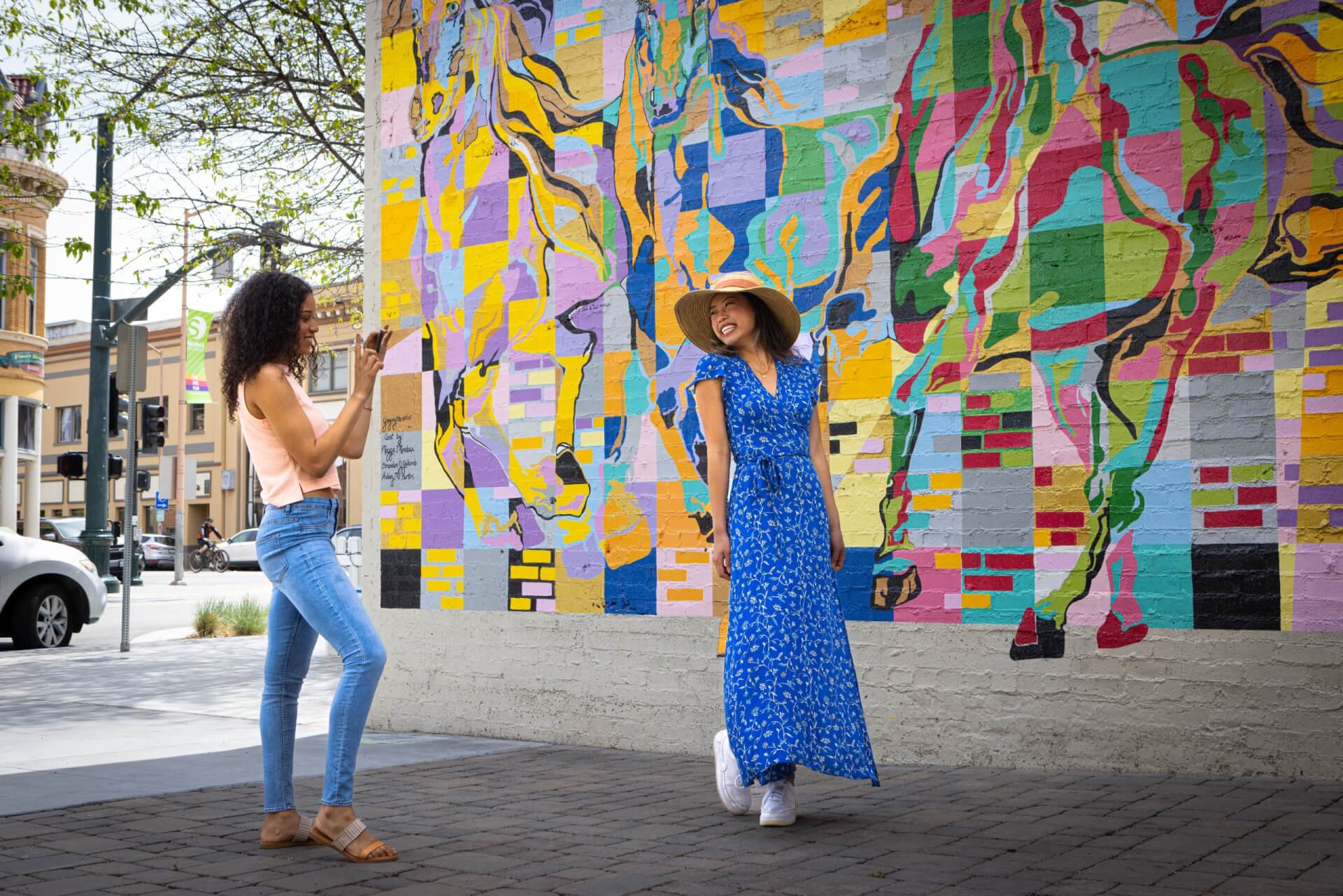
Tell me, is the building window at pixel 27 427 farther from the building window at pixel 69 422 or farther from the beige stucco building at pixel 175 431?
the building window at pixel 69 422

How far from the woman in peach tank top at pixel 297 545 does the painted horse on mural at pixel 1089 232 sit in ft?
9.21

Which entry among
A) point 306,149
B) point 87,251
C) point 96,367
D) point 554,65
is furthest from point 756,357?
point 96,367

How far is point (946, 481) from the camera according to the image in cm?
619

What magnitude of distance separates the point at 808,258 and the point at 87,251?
26.0 ft

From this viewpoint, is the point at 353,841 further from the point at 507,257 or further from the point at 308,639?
the point at 507,257

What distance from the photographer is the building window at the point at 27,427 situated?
3928cm

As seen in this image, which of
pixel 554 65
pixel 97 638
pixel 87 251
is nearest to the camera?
pixel 554 65

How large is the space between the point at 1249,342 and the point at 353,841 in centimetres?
413

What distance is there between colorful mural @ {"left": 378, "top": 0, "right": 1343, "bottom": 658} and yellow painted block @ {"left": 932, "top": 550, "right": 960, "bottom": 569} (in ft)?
0.04

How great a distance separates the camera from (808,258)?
663cm

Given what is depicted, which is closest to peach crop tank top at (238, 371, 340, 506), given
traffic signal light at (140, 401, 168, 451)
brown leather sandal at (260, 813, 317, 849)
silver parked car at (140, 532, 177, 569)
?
brown leather sandal at (260, 813, 317, 849)

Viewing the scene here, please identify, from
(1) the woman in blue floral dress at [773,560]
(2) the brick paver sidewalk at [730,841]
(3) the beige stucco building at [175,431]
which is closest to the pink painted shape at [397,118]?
(1) the woman in blue floral dress at [773,560]

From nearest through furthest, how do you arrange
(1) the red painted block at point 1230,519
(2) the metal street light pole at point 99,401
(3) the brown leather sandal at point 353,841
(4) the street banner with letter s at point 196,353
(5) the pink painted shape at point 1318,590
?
(3) the brown leather sandal at point 353,841
(5) the pink painted shape at point 1318,590
(1) the red painted block at point 1230,519
(2) the metal street light pole at point 99,401
(4) the street banner with letter s at point 196,353

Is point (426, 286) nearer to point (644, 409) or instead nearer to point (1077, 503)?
point (644, 409)
